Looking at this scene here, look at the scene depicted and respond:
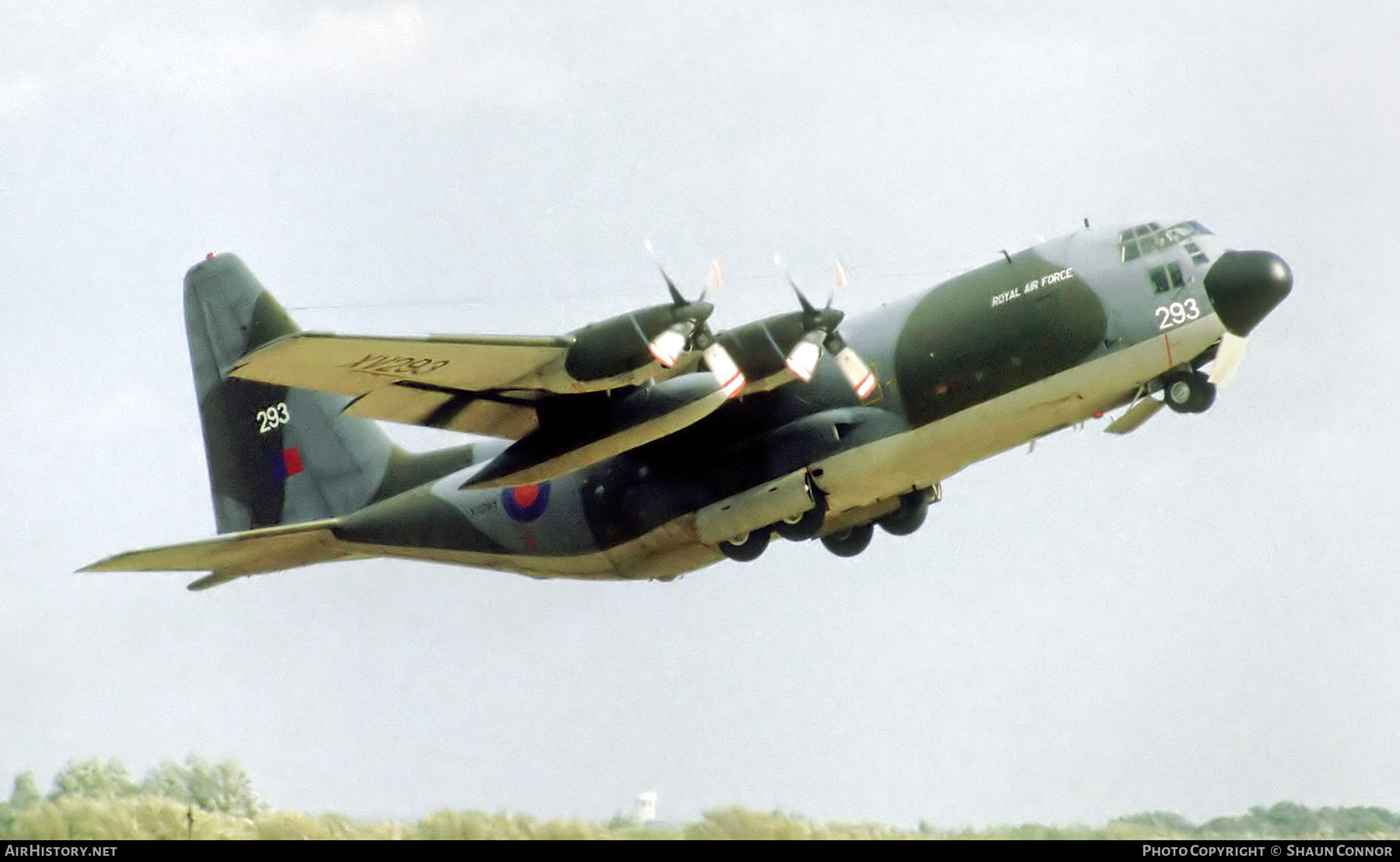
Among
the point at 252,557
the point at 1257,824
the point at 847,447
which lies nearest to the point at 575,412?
the point at 847,447

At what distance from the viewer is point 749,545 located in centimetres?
2294

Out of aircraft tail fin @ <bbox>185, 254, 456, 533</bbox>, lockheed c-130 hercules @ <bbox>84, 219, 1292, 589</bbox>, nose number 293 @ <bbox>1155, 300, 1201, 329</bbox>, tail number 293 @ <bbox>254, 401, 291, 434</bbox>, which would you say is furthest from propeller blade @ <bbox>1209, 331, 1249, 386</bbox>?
tail number 293 @ <bbox>254, 401, 291, 434</bbox>

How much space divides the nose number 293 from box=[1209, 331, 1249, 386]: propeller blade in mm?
518

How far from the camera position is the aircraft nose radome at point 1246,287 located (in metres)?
20.1

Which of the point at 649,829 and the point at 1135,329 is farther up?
the point at 1135,329

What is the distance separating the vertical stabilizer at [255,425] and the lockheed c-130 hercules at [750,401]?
191 centimetres

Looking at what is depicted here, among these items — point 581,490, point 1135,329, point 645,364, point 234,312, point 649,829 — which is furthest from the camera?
point 234,312

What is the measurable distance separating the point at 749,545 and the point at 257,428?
955cm

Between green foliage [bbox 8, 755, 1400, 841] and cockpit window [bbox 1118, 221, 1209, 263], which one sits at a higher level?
cockpit window [bbox 1118, 221, 1209, 263]

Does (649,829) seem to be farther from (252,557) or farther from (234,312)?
(234,312)

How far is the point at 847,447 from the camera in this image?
22016mm

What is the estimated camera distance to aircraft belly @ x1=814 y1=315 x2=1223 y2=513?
2078 cm

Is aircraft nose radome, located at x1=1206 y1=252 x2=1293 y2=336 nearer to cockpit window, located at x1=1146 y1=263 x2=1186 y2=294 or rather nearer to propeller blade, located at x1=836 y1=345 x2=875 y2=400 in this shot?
cockpit window, located at x1=1146 y1=263 x2=1186 y2=294

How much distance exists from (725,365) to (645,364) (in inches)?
55.0
